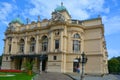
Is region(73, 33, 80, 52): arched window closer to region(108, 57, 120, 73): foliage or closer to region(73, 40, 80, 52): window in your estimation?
region(73, 40, 80, 52): window

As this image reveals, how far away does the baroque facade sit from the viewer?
38.7 meters

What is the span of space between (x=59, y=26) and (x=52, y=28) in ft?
6.39

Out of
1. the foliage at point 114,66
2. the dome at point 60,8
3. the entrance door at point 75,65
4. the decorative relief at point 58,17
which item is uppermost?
the dome at point 60,8

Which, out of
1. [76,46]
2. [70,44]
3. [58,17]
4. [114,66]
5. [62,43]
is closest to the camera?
[62,43]

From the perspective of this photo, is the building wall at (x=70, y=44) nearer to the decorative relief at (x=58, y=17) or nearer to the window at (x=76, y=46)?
the window at (x=76, y=46)

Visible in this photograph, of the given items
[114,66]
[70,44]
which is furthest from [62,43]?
[114,66]

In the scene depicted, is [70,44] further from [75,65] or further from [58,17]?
[58,17]

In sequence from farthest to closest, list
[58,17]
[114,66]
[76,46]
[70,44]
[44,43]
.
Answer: [114,66], [44,43], [58,17], [76,46], [70,44]

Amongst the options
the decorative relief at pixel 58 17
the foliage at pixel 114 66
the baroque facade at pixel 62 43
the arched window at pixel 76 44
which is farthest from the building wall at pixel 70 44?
the foliage at pixel 114 66

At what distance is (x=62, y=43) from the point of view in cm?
3888

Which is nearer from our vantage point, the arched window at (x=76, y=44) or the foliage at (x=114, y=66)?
the arched window at (x=76, y=44)

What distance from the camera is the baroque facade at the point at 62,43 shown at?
1523 inches

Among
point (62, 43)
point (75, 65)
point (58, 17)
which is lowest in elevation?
point (75, 65)

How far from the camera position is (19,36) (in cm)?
4803
